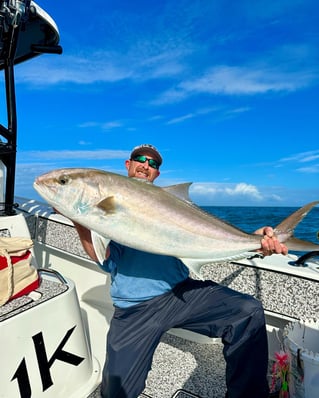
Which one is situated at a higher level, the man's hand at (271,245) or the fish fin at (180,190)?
the fish fin at (180,190)

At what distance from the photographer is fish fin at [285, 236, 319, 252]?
1.87 metres

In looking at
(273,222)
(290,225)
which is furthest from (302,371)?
(273,222)

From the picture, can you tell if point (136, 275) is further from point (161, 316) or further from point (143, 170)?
point (143, 170)

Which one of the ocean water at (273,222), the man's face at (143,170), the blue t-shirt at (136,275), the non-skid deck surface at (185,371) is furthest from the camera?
the ocean water at (273,222)

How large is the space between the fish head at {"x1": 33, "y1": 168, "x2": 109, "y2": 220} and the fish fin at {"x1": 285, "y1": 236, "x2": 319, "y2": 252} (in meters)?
1.12

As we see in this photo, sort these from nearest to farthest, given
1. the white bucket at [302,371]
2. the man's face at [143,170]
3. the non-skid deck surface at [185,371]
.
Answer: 1. the white bucket at [302,371]
2. the non-skid deck surface at [185,371]
3. the man's face at [143,170]

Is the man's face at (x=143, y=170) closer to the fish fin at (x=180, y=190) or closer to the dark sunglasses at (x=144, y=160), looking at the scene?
the dark sunglasses at (x=144, y=160)

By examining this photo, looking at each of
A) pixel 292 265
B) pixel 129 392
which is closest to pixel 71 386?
pixel 129 392

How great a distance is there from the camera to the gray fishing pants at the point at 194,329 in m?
2.20

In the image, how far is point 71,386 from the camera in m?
2.30

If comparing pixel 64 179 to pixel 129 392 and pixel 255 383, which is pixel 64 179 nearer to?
pixel 129 392

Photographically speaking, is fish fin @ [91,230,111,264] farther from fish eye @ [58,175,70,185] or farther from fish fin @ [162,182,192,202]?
fish fin @ [162,182,192,202]

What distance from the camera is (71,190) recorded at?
1795mm

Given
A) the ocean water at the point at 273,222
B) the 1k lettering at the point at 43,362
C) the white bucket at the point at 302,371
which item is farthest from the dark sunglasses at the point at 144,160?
the white bucket at the point at 302,371
